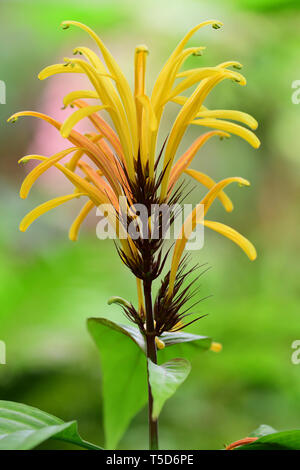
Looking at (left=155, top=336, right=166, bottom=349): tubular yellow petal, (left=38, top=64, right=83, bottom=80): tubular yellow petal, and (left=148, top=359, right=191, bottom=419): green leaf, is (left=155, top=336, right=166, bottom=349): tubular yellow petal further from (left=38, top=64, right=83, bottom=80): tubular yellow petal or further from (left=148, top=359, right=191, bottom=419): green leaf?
(left=38, top=64, right=83, bottom=80): tubular yellow petal

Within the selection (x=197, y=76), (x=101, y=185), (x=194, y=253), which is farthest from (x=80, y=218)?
(x=194, y=253)

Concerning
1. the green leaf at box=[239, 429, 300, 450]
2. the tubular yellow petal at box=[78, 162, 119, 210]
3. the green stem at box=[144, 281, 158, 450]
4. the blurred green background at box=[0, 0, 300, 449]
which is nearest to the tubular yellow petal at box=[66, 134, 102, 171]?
the tubular yellow petal at box=[78, 162, 119, 210]

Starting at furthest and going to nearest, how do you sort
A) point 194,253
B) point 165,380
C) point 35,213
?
point 194,253 < point 35,213 < point 165,380

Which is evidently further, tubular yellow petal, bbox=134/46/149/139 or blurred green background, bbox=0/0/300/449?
blurred green background, bbox=0/0/300/449

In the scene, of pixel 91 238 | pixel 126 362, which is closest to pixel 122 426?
pixel 126 362

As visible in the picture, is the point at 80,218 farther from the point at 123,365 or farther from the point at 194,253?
the point at 194,253
